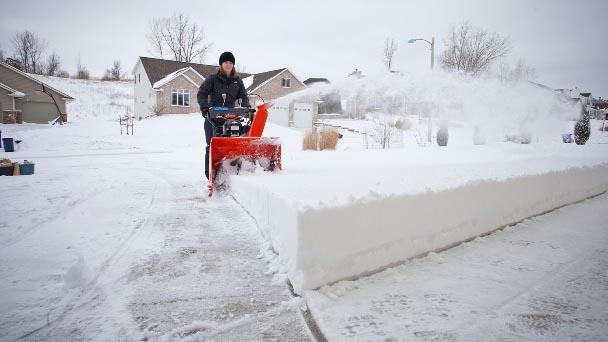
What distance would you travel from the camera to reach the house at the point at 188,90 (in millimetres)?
28734

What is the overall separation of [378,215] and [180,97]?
101 feet

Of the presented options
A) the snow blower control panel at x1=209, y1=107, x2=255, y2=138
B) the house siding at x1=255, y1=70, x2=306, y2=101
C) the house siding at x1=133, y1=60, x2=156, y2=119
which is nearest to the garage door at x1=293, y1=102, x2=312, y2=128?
the house siding at x1=255, y1=70, x2=306, y2=101

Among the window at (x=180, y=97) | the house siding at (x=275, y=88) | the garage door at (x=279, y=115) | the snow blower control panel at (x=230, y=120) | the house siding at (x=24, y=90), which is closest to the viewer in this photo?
the snow blower control panel at (x=230, y=120)

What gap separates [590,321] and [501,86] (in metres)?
6.76

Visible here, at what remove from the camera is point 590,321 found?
174cm

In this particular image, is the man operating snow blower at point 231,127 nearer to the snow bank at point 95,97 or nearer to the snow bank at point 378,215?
the snow bank at point 378,215

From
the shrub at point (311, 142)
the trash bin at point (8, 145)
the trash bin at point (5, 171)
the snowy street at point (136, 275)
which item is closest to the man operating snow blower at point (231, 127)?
the snowy street at point (136, 275)

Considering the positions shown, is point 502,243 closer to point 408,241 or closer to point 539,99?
point 408,241

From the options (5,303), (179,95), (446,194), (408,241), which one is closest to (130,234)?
(5,303)

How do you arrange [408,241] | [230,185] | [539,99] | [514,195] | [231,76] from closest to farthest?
[408,241]
[514,195]
[230,185]
[231,76]
[539,99]

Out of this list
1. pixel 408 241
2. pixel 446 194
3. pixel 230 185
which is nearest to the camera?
pixel 408 241

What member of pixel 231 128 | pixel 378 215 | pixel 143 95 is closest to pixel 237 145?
pixel 231 128

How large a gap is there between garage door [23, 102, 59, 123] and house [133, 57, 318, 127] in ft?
23.5

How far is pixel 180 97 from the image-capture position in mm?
29625
